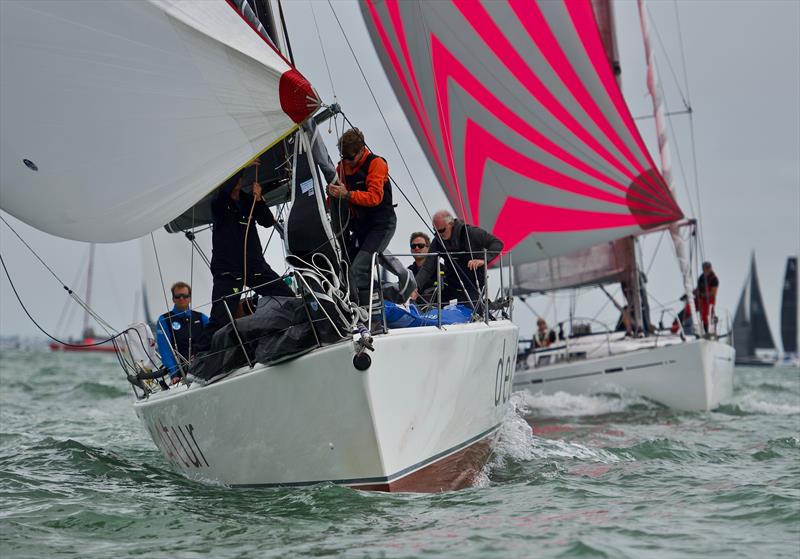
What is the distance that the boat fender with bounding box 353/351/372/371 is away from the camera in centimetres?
456

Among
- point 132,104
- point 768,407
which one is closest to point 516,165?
point 768,407

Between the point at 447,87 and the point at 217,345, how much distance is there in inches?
317

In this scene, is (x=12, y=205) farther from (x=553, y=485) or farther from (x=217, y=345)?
(x=553, y=485)

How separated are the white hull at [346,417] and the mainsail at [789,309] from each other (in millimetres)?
44162

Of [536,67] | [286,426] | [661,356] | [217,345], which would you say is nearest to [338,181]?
[217,345]

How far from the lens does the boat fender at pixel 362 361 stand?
179 inches

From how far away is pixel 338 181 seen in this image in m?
5.77

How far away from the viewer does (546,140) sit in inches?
486

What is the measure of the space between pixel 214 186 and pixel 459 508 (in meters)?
2.30

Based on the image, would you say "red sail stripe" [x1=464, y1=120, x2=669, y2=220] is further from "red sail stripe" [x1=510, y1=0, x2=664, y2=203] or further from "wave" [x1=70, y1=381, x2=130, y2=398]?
"wave" [x1=70, y1=381, x2=130, y2=398]

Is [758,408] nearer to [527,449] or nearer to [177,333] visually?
[527,449]

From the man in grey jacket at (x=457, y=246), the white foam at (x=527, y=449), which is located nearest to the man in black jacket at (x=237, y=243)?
the man in grey jacket at (x=457, y=246)

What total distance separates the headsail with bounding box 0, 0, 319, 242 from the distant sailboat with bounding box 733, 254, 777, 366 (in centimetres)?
4576

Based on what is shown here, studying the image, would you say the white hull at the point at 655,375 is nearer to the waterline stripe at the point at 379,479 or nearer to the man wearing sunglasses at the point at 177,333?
the waterline stripe at the point at 379,479
